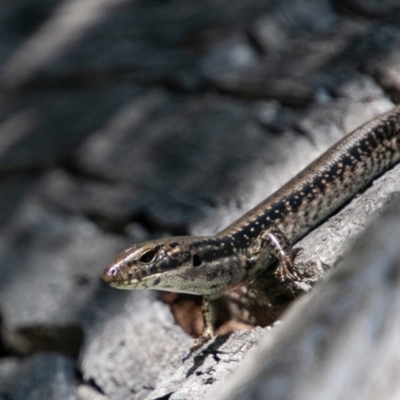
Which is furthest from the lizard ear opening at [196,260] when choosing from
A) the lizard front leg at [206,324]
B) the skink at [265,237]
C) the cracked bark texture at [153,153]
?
the cracked bark texture at [153,153]

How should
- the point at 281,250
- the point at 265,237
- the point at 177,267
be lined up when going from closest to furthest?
the point at 177,267 < the point at 281,250 < the point at 265,237

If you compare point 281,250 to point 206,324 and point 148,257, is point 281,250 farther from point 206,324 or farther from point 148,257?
point 148,257

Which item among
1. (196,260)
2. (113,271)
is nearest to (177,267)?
(196,260)

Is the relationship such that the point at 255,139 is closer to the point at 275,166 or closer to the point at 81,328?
the point at 275,166

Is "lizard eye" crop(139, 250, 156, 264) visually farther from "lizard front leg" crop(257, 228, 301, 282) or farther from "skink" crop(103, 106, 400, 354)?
"lizard front leg" crop(257, 228, 301, 282)

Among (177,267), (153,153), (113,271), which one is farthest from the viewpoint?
(153,153)

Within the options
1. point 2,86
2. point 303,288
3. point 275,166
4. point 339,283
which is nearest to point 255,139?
point 275,166

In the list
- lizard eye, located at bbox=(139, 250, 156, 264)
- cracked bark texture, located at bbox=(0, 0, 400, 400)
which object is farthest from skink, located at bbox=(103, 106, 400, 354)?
cracked bark texture, located at bbox=(0, 0, 400, 400)

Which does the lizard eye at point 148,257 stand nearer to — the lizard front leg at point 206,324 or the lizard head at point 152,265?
the lizard head at point 152,265
